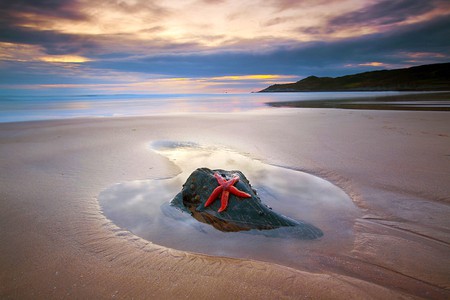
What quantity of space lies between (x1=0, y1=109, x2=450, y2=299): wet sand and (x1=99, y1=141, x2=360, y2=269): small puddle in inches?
5.2

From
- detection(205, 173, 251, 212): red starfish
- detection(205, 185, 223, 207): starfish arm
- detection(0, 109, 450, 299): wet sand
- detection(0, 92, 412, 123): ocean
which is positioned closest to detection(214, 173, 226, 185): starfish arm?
detection(205, 173, 251, 212): red starfish

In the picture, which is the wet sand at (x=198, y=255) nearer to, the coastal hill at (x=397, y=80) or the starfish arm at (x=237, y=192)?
the starfish arm at (x=237, y=192)

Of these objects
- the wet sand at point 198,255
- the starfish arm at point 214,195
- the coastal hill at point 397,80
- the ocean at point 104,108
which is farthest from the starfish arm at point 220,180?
the coastal hill at point 397,80

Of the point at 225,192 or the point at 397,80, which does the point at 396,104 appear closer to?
the point at 225,192

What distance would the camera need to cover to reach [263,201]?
15.3 feet

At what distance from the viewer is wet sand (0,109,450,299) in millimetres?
2592

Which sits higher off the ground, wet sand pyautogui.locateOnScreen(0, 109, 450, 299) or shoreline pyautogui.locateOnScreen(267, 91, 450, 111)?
shoreline pyautogui.locateOnScreen(267, 91, 450, 111)

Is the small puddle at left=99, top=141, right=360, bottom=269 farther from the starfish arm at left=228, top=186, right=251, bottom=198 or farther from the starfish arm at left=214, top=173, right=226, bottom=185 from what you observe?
the starfish arm at left=214, top=173, right=226, bottom=185

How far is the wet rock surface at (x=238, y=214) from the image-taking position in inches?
144

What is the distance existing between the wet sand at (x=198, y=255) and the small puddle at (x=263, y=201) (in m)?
0.13

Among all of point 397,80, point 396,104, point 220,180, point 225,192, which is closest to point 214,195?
point 225,192

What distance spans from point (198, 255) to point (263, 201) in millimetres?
1819

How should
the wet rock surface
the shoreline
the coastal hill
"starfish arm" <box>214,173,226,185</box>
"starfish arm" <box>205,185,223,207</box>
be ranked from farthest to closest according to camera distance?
the coastal hill < the shoreline < "starfish arm" <box>214,173,226,185</box> < "starfish arm" <box>205,185,223,207</box> < the wet rock surface

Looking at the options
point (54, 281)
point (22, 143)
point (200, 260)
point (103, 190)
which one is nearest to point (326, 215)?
point (200, 260)
